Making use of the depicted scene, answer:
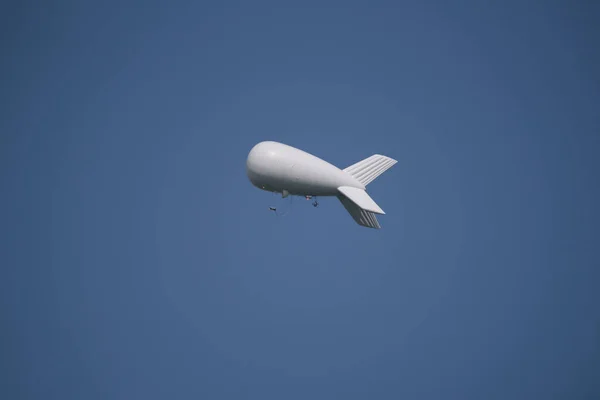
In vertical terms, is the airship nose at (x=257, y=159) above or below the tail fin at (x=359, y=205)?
above

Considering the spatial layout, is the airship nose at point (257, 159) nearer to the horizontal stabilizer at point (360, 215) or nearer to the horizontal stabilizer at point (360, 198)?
the horizontal stabilizer at point (360, 198)

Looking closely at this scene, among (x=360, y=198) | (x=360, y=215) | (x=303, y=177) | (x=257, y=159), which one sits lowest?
(x=360, y=215)

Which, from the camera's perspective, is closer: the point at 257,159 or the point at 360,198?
the point at 360,198

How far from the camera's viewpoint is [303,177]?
33.8m

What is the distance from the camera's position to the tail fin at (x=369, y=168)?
36.7 meters

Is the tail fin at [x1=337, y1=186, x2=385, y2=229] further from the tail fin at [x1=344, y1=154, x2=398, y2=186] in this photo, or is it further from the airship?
the tail fin at [x1=344, y1=154, x2=398, y2=186]

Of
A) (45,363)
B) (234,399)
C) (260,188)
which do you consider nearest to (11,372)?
(45,363)

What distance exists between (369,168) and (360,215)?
525 cm

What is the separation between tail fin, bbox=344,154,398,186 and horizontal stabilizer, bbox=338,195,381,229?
2.30 meters

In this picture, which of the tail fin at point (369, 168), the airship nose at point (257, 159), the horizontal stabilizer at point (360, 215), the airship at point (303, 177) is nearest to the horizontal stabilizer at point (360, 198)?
the airship at point (303, 177)

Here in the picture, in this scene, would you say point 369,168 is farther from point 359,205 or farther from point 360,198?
point 359,205

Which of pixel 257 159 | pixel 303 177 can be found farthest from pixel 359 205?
pixel 257 159

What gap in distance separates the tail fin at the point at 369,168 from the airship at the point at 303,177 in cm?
95

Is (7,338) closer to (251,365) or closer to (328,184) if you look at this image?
(251,365)
